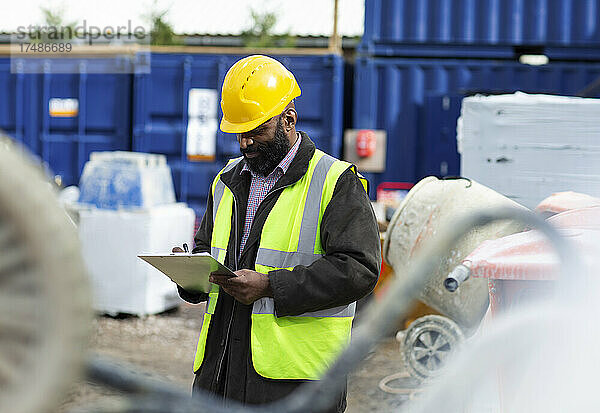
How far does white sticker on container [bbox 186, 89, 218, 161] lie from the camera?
27.2 feet

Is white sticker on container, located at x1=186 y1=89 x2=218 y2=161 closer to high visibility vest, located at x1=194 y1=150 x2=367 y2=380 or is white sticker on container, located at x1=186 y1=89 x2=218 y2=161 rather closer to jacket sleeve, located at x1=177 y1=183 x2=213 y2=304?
jacket sleeve, located at x1=177 y1=183 x2=213 y2=304

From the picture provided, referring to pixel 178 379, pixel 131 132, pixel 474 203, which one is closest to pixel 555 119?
pixel 474 203

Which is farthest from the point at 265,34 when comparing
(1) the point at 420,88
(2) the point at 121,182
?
(2) the point at 121,182

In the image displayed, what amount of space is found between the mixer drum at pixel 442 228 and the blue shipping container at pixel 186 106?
356 centimetres

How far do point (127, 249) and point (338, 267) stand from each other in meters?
4.82

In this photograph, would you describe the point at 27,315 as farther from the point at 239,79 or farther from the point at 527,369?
the point at 239,79

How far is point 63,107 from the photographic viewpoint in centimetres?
875

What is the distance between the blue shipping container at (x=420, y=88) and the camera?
819cm

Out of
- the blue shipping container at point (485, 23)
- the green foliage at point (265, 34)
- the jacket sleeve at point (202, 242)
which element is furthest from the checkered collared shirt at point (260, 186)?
the green foliage at point (265, 34)

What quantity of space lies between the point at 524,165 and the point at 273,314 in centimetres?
276

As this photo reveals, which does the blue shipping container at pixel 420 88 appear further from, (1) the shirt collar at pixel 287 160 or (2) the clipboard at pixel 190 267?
(2) the clipboard at pixel 190 267

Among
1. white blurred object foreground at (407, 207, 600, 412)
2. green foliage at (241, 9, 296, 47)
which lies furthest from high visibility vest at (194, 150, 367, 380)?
green foliage at (241, 9, 296, 47)

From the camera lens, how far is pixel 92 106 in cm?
870

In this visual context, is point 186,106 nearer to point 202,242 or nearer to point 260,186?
point 202,242
